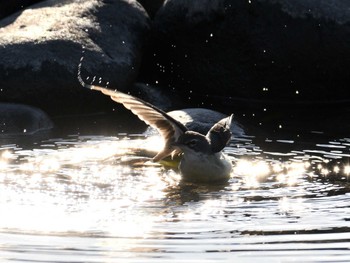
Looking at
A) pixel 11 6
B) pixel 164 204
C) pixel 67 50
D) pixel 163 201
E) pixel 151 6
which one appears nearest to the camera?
pixel 164 204

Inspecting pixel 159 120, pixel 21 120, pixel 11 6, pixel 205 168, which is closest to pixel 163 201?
pixel 205 168

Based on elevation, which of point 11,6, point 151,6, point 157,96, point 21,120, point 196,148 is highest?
point 151,6

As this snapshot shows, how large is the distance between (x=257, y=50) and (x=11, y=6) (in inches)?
153

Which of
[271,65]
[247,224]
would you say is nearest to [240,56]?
[271,65]

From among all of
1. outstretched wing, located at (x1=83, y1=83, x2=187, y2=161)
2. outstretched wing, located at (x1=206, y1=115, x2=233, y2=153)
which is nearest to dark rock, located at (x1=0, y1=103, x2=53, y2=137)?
outstretched wing, located at (x1=83, y1=83, x2=187, y2=161)

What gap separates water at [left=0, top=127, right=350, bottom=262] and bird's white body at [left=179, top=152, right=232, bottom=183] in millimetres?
122

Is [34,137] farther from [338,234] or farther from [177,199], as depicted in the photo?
[338,234]

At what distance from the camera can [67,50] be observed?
13172 millimetres

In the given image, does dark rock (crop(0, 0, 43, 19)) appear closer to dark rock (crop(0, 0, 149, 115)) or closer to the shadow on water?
dark rock (crop(0, 0, 149, 115))

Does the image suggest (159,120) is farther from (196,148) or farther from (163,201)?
(163,201)

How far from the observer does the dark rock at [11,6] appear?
15344 mm

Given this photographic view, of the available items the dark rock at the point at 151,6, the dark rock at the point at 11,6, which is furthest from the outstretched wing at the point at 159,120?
the dark rock at the point at 151,6

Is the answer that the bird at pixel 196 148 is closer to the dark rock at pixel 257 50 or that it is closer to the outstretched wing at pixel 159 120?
the outstretched wing at pixel 159 120

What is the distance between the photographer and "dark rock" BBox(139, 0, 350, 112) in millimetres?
13859
